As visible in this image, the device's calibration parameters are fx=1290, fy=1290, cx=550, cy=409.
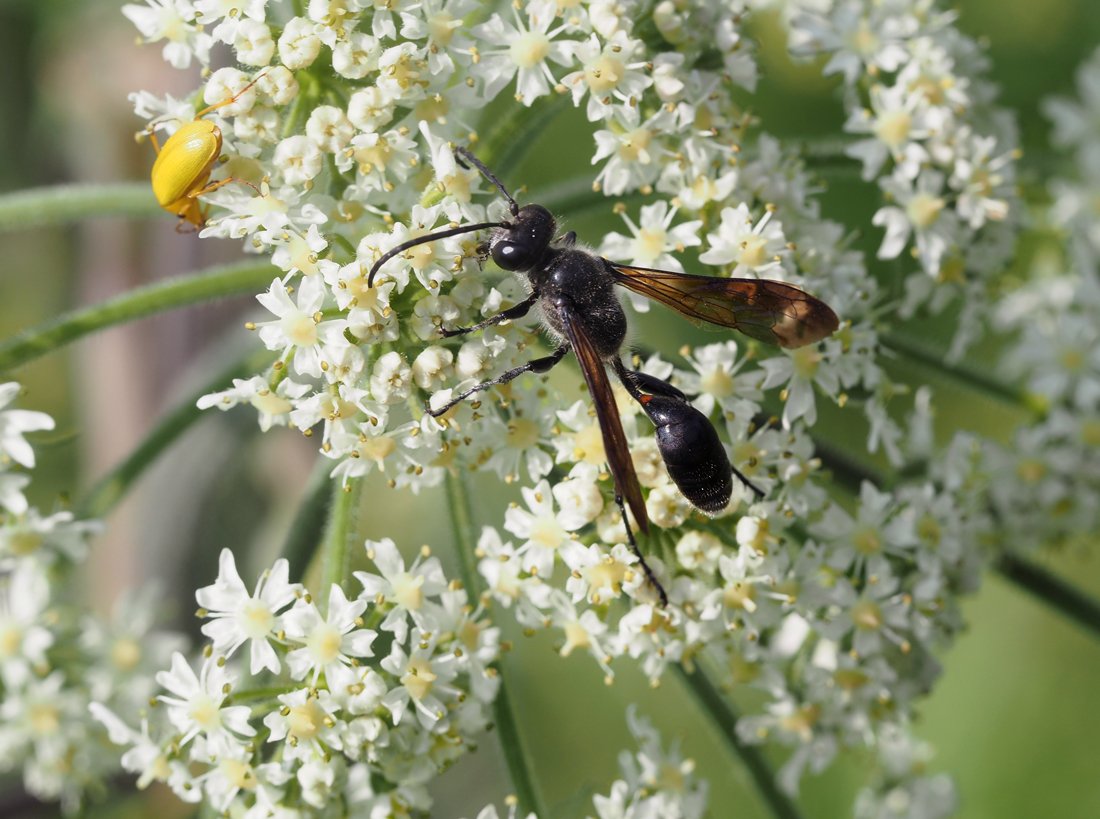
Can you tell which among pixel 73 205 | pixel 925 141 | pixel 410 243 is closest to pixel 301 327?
pixel 410 243

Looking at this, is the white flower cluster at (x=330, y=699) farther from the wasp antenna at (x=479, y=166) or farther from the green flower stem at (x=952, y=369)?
the green flower stem at (x=952, y=369)

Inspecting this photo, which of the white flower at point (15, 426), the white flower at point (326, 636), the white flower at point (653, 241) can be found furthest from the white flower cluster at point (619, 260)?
the white flower at point (15, 426)

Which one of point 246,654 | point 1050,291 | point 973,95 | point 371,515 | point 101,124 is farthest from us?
point 371,515

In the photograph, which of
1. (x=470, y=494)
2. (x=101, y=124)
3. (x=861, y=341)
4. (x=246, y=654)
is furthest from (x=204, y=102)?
(x=101, y=124)

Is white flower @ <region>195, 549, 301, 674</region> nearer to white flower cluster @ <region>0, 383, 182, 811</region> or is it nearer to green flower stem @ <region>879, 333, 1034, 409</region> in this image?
white flower cluster @ <region>0, 383, 182, 811</region>

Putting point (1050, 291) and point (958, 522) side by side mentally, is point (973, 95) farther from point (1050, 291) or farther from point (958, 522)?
point (958, 522)

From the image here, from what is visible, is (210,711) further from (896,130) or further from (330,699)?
(896,130)
